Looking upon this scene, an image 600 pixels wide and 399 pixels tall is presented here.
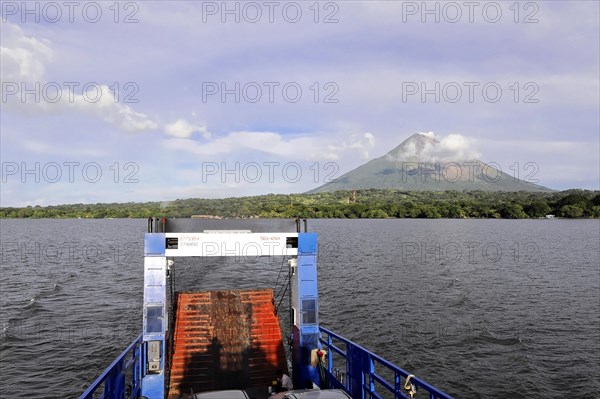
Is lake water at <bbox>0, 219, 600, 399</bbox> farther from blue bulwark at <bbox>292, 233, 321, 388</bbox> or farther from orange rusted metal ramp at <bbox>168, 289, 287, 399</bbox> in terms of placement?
blue bulwark at <bbox>292, 233, 321, 388</bbox>

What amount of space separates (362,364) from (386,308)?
25.9 meters

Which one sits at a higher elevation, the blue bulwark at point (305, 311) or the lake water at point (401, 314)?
the blue bulwark at point (305, 311)

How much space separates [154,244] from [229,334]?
4631mm

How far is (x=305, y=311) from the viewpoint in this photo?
54.8 ft

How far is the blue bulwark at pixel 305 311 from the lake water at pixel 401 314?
9.38 m

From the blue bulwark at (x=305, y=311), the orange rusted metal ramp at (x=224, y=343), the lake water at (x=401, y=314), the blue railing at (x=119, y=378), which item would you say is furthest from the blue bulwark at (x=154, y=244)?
the lake water at (x=401, y=314)

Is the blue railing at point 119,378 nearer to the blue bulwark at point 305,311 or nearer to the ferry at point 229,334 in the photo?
the ferry at point 229,334

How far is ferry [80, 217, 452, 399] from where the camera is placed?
15078 mm

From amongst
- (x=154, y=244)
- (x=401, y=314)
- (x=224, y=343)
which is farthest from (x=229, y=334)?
(x=401, y=314)

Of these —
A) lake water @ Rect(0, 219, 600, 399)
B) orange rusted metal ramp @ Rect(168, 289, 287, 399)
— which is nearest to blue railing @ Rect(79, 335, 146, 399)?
orange rusted metal ramp @ Rect(168, 289, 287, 399)

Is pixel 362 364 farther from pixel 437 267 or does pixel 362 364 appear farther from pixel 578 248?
pixel 578 248

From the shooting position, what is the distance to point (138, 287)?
4684cm

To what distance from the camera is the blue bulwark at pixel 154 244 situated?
1541 centimetres

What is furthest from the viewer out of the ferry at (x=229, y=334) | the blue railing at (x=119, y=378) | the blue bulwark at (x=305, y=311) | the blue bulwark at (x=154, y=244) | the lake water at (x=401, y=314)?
the lake water at (x=401, y=314)
